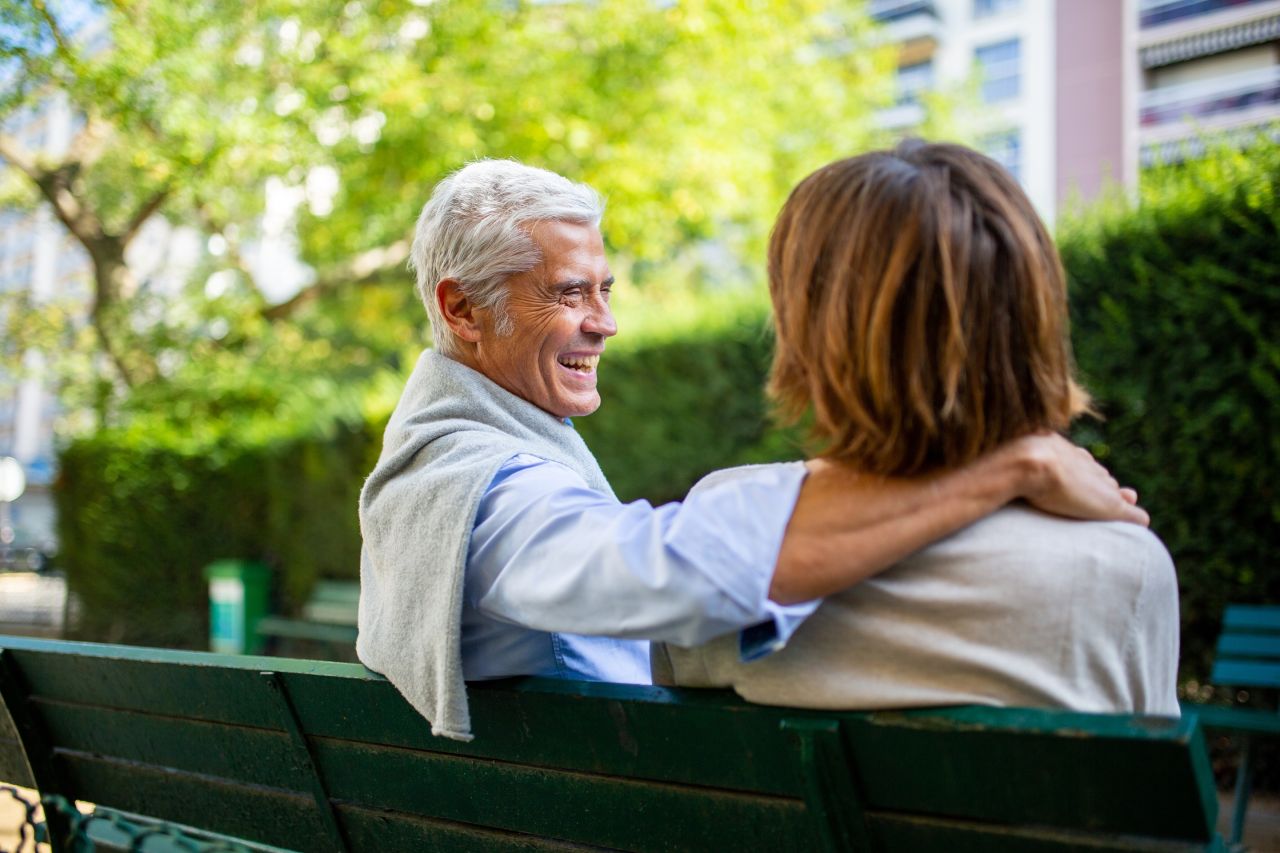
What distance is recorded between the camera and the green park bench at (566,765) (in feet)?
4.00

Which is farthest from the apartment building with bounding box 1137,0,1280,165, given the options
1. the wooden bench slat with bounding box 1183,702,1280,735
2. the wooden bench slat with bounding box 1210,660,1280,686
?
the wooden bench slat with bounding box 1183,702,1280,735

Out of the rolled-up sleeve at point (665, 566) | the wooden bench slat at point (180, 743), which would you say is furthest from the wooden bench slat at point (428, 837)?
the rolled-up sleeve at point (665, 566)

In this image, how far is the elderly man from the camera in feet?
4.55

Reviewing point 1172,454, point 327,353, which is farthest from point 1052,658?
point 327,353

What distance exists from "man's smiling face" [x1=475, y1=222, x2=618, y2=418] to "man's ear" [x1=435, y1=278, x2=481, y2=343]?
0.02 metres

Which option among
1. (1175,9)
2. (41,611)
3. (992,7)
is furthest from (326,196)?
(992,7)

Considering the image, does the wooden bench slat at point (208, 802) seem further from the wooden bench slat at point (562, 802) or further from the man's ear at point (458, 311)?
the man's ear at point (458, 311)

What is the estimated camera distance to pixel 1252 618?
5.09m

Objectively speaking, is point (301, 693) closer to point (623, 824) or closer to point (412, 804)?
point (412, 804)

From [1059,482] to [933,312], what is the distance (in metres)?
0.25

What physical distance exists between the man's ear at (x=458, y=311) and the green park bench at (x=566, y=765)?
2.12ft

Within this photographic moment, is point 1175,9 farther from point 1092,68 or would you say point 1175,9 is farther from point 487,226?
point 487,226

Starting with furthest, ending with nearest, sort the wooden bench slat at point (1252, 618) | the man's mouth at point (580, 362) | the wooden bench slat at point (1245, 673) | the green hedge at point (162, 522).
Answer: the green hedge at point (162, 522), the wooden bench slat at point (1252, 618), the wooden bench slat at point (1245, 673), the man's mouth at point (580, 362)

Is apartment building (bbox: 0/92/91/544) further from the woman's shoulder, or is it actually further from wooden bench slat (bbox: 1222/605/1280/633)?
the woman's shoulder
